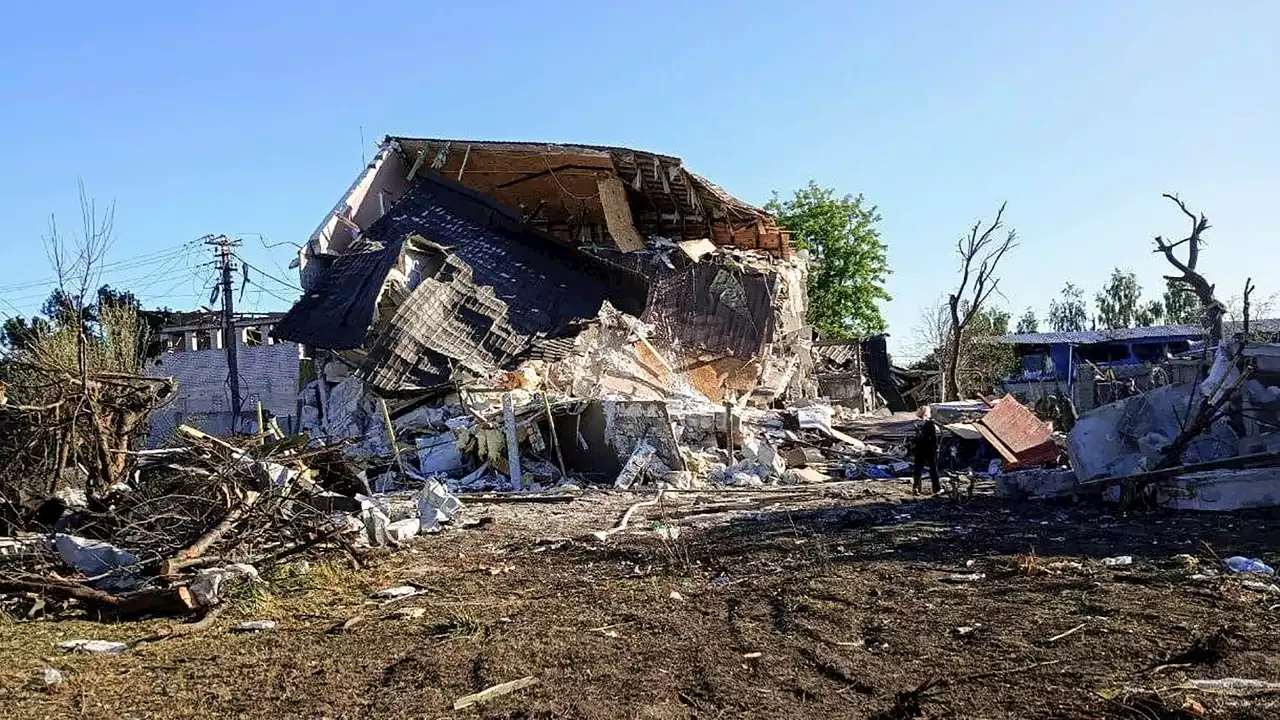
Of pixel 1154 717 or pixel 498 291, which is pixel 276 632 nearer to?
pixel 1154 717

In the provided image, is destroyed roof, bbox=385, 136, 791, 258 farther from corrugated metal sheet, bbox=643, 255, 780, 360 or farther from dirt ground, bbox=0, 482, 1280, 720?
dirt ground, bbox=0, 482, 1280, 720

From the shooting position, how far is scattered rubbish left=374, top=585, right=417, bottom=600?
7.15 m

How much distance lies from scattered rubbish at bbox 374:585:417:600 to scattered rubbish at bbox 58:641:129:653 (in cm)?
179

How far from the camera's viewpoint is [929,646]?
5.10 metres

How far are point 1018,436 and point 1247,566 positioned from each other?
862 cm

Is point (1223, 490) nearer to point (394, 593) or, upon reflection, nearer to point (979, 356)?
point (394, 593)

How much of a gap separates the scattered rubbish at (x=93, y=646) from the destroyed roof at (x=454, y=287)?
11675mm

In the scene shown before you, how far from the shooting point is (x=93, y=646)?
5695 millimetres

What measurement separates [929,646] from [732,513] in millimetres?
6084

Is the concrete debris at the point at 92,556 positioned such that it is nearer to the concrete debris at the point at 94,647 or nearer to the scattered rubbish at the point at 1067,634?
the concrete debris at the point at 94,647

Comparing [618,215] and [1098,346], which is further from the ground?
[618,215]

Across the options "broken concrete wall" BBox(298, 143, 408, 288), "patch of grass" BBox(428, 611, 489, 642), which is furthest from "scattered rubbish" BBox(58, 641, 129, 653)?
"broken concrete wall" BBox(298, 143, 408, 288)

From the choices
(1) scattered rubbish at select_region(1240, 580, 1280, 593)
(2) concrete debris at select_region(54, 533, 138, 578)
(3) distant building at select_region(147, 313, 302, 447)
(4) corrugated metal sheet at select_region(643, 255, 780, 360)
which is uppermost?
(4) corrugated metal sheet at select_region(643, 255, 780, 360)

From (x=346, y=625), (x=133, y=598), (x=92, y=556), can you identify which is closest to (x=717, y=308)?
(x=92, y=556)
